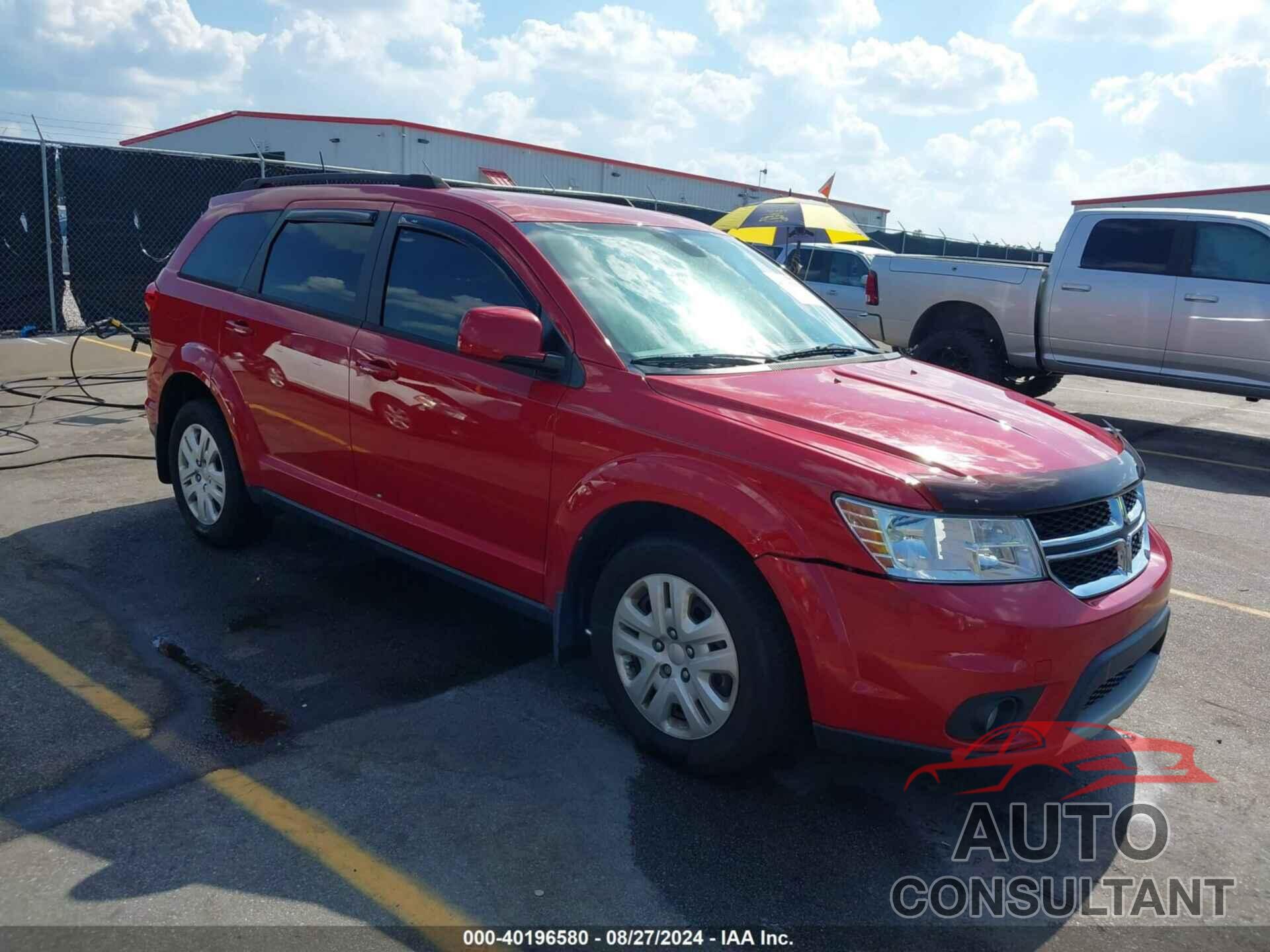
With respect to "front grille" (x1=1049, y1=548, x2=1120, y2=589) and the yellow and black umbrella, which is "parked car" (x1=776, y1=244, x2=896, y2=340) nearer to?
the yellow and black umbrella

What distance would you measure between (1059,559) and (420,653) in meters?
2.49

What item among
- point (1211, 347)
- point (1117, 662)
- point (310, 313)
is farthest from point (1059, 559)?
point (1211, 347)

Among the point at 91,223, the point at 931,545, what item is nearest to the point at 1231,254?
the point at 931,545

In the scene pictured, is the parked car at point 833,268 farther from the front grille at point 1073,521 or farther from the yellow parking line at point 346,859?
the yellow parking line at point 346,859

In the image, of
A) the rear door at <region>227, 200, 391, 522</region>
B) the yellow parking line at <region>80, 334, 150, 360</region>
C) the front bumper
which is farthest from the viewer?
the yellow parking line at <region>80, 334, 150, 360</region>

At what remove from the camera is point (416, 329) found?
4.16 metres

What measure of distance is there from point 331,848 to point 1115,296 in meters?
9.70

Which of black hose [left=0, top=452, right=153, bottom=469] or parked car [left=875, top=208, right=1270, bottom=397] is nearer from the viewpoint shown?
Answer: black hose [left=0, top=452, right=153, bottom=469]

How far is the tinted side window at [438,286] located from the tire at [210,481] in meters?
1.44

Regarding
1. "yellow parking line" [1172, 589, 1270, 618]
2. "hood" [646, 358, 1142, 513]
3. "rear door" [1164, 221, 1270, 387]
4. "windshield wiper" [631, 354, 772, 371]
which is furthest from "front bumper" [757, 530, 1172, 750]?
"rear door" [1164, 221, 1270, 387]

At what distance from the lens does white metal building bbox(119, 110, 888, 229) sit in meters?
29.8

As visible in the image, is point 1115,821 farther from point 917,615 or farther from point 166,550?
point 166,550

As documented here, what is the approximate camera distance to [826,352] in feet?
14.0

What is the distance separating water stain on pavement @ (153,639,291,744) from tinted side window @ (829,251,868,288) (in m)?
12.9
